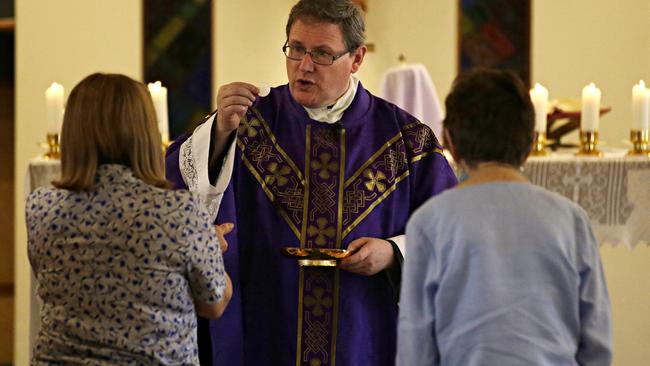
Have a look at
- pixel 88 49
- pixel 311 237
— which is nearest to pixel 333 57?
pixel 311 237

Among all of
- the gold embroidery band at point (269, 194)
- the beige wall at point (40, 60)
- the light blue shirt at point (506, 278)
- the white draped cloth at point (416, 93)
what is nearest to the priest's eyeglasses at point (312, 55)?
the gold embroidery band at point (269, 194)

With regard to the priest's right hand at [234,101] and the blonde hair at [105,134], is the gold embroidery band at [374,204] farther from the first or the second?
the blonde hair at [105,134]

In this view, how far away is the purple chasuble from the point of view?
321cm

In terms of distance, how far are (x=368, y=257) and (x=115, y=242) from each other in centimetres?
95

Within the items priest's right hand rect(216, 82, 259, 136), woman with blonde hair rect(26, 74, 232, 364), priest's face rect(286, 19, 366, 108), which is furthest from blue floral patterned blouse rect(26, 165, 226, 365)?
priest's face rect(286, 19, 366, 108)

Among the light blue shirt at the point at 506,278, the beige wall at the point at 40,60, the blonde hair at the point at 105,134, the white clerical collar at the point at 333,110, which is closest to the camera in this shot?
the light blue shirt at the point at 506,278

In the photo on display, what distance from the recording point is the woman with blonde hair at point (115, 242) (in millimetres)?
2254

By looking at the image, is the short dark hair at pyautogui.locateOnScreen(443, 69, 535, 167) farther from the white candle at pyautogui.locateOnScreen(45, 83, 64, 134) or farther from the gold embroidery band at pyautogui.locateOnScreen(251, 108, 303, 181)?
the white candle at pyautogui.locateOnScreen(45, 83, 64, 134)

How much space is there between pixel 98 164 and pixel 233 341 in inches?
41.6

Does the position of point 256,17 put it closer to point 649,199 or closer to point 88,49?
point 88,49

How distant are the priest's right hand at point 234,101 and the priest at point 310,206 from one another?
0.10m

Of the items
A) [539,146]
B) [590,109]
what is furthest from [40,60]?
[590,109]

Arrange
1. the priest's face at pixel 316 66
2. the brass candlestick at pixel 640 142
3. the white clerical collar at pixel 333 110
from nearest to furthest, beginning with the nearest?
the priest's face at pixel 316 66, the white clerical collar at pixel 333 110, the brass candlestick at pixel 640 142

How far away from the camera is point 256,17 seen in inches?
291
